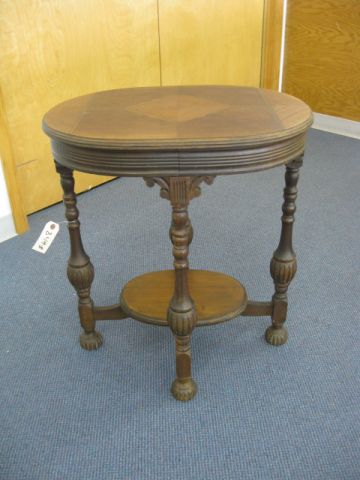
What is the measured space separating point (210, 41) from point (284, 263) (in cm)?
209

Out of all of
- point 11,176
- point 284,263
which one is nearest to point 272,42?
point 11,176

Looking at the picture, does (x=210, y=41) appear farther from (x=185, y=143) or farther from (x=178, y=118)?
(x=185, y=143)

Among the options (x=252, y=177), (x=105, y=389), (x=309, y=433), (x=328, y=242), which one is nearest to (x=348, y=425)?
(x=309, y=433)

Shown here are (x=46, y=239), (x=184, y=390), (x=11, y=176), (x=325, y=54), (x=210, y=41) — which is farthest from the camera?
(x=325, y=54)

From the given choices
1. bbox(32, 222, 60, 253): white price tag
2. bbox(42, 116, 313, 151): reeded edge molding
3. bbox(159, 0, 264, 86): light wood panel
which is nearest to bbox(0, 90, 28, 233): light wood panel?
bbox(32, 222, 60, 253): white price tag

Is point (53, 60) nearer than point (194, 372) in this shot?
No

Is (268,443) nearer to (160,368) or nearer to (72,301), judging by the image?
(160,368)

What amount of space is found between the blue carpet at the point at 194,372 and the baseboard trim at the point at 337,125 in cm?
132

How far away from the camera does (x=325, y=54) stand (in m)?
3.48

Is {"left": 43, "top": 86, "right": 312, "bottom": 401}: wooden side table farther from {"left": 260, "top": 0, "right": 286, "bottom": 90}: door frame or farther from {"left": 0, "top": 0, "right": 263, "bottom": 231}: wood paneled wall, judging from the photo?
{"left": 260, "top": 0, "right": 286, "bottom": 90}: door frame

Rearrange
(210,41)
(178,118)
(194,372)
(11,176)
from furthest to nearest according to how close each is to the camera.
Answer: (210,41), (11,176), (194,372), (178,118)

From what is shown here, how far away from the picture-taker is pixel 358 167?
2982 millimetres

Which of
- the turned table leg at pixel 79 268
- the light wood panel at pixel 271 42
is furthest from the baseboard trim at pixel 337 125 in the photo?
the turned table leg at pixel 79 268

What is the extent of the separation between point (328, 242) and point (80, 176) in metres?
1.34
